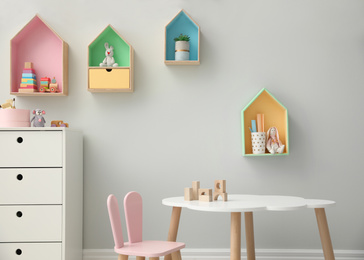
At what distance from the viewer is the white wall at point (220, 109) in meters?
3.34

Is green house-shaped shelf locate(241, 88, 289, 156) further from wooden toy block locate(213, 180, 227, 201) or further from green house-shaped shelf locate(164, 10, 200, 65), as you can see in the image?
wooden toy block locate(213, 180, 227, 201)

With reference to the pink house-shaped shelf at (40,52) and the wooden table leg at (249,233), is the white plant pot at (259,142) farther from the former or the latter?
the pink house-shaped shelf at (40,52)

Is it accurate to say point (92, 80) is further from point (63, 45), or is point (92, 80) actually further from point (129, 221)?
point (129, 221)

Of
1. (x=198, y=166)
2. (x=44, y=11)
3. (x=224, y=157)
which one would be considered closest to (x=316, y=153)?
(x=224, y=157)

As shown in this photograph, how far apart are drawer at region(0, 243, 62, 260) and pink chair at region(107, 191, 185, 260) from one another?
74 centimetres

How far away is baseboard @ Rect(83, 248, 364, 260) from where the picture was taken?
3.30 meters

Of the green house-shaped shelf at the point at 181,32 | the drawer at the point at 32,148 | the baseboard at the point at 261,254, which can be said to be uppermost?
the green house-shaped shelf at the point at 181,32

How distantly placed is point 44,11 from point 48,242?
1771mm

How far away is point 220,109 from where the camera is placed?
338cm

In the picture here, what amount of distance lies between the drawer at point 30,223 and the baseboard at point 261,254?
1.91ft

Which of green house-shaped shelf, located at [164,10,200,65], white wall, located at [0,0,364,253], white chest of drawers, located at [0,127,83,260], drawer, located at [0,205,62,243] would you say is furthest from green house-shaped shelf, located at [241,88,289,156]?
drawer, located at [0,205,62,243]

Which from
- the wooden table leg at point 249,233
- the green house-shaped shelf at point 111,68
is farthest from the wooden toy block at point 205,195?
the green house-shaped shelf at point 111,68

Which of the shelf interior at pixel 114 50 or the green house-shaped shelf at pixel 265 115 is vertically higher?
the shelf interior at pixel 114 50

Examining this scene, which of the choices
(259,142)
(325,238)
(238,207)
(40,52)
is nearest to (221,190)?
(238,207)
